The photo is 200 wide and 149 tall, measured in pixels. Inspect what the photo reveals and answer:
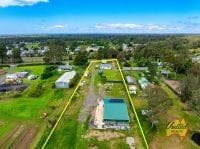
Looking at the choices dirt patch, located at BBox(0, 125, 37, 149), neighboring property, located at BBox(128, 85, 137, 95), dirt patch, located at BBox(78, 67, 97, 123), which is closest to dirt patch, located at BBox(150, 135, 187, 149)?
dirt patch, located at BBox(78, 67, 97, 123)

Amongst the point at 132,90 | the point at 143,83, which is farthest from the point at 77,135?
the point at 143,83

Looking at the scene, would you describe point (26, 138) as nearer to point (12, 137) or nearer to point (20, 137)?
point (20, 137)

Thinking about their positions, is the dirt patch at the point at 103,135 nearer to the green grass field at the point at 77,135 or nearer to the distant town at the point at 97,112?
the distant town at the point at 97,112

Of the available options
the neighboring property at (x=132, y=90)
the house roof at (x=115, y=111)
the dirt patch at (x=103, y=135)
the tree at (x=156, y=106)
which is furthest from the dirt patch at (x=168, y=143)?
the neighboring property at (x=132, y=90)

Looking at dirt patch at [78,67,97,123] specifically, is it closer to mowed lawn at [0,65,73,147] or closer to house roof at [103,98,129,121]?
house roof at [103,98,129,121]

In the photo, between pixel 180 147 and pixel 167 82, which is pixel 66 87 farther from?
pixel 180 147

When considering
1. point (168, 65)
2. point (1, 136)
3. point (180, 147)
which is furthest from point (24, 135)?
point (168, 65)
